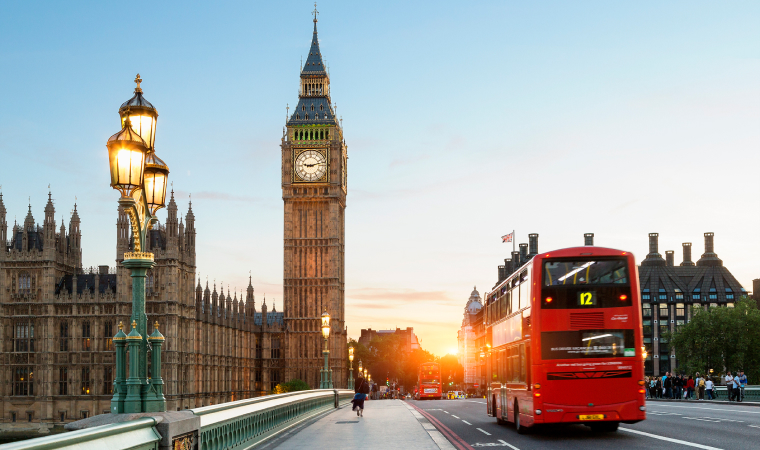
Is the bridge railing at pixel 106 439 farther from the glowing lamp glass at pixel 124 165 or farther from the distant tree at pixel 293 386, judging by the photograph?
the distant tree at pixel 293 386

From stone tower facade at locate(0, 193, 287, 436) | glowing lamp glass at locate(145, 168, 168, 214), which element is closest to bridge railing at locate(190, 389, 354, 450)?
glowing lamp glass at locate(145, 168, 168, 214)

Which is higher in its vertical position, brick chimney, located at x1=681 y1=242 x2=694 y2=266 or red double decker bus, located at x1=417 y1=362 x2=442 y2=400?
brick chimney, located at x1=681 y1=242 x2=694 y2=266

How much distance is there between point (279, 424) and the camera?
2541 cm

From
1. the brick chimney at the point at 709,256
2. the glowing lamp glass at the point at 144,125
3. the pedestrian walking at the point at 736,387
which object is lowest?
the pedestrian walking at the point at 736,387

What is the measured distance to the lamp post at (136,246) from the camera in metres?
11.3

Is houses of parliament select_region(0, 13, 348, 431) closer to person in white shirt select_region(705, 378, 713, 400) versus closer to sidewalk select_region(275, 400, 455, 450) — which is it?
person in white shirt select_region(705, 378, 713, 400)

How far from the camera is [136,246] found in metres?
12.2

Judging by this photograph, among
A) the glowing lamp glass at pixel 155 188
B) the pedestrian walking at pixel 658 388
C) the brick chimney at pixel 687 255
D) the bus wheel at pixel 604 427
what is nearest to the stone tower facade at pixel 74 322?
the pedestrian walking at pixel 658 388

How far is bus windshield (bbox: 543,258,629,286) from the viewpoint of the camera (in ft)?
64.1

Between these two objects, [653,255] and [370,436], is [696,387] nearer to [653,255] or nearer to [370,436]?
[370,436]

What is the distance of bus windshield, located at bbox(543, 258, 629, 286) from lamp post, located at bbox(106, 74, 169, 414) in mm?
10237

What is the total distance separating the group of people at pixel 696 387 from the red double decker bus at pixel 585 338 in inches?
1169

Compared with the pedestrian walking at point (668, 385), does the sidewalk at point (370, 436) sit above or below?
above

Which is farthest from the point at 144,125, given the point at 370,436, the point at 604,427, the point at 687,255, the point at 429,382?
the point at 687,255
